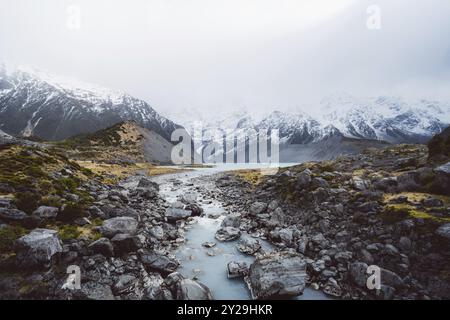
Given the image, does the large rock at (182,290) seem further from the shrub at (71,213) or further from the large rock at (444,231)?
the large rock at (444,231)

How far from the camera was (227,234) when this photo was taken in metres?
20.4

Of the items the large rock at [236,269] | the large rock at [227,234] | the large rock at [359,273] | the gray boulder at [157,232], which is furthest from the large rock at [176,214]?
the large rock at [359,273]

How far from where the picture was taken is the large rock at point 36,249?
1247 centimetres

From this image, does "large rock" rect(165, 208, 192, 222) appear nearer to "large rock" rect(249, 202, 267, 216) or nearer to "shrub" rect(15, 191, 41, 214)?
"large rock" rect(249, 202, 267, 216)

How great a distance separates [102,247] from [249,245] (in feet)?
31.0

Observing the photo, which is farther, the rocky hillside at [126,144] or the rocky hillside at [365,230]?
the rocky hillside at [126,144]

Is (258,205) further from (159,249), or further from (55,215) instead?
(55,215)

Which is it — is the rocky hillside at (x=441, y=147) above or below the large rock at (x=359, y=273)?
above

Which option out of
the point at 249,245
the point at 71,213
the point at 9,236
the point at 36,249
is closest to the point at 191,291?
the point at 249,245

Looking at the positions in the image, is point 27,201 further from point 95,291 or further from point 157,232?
point 95,291

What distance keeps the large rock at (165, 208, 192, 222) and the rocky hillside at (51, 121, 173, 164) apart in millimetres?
91097

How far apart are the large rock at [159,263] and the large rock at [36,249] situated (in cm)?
448

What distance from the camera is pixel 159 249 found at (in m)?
17.7
